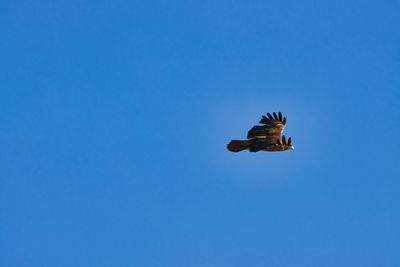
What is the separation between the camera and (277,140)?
1455 inches

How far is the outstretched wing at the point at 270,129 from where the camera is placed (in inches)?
1464

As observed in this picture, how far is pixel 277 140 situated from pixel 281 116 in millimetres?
2176

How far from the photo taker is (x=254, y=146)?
120 ft

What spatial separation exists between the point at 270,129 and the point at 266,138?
2.66ft

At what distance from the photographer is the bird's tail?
3647 centimetres

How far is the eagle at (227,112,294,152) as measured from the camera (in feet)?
120

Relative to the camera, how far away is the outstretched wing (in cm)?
3719

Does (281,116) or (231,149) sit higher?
(281,116)

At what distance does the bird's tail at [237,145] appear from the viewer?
36469 mm

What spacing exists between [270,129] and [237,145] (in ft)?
9.50

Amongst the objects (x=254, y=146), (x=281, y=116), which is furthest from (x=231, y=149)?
(x=281, y=116)

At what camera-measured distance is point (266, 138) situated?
37250 mm

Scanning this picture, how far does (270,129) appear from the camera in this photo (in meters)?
37.6

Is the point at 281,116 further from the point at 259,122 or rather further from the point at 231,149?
the point at 231,149
